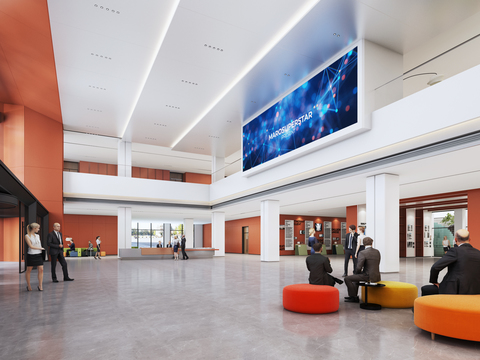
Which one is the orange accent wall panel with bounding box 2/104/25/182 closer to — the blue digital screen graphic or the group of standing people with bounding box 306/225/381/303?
the blue digital screen graphic

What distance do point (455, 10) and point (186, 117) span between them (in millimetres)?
12384

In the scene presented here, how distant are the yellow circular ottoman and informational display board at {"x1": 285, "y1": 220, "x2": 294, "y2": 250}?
22.7m

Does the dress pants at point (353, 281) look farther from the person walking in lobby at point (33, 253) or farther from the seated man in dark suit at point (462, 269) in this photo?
the person walking in lobby at point (33, 253)

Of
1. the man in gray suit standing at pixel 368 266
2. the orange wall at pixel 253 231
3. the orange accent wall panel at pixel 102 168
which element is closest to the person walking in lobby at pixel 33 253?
the man in gray suit standing at pixel 368 266

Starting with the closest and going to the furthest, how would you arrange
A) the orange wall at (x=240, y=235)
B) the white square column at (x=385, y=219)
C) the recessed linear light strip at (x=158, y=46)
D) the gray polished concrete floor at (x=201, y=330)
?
the gray polished concrete floor at (x=201, y=330) → the recessed linear light strip at (x=158, y=46) → the white square column at (x=385, y=219) → the orange wall at (x=240, y=235)

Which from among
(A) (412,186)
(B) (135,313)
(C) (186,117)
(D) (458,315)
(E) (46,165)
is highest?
(C) (186,117)

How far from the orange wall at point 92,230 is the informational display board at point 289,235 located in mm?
16440

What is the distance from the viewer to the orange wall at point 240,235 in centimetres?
2936

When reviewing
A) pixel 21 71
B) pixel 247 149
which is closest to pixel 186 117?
pixel 247 149

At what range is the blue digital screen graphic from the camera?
11023 millimetres

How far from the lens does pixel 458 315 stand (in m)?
4.02

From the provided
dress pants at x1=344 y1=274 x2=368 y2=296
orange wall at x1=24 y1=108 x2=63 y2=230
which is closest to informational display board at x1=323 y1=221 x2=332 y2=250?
orange wall at x1=24 y1=108 x2=63 y2=230

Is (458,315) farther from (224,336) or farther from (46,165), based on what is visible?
(46,165)

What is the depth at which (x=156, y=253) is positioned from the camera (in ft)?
74.5
